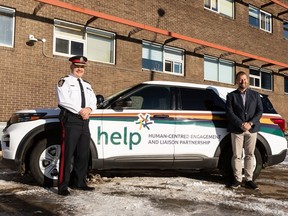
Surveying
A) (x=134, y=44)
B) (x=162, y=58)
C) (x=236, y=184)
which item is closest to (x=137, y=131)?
(x=236, y=184)

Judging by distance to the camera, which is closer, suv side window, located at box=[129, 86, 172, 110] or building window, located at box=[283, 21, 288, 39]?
suv side window, located at box=[129, 86, 172, 110]

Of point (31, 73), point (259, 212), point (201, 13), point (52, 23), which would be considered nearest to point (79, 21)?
point (52, 23)

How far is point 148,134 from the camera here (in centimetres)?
586

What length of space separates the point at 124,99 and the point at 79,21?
23.0 ft

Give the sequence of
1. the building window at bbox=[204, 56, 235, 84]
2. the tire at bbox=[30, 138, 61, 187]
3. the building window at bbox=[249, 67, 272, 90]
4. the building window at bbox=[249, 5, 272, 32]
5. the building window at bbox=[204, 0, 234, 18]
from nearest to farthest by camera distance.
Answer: the tire at bbox=[30, 138, 61, 187], the building window at bbox=[204, 56, 235, 84], the building window at bbox=[204, 0, 234, 18], the building window at bbox=[249, 67, 272, 90], the building window at bbox=[249, 5, 272, 32]

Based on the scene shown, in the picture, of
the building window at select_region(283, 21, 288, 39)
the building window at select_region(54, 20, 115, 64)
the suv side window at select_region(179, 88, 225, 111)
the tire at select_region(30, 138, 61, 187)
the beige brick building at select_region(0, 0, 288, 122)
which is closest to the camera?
the tire at select_region(30, 138, 61, 187)

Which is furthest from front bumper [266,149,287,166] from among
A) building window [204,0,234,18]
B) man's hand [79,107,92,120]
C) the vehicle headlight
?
building window [204,0,234,18]

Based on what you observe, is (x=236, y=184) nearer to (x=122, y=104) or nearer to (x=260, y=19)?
(x=122, y=104)

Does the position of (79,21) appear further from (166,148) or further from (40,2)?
(166,148)

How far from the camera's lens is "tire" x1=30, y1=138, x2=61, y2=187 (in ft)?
18.2

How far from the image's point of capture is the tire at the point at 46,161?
554 cm

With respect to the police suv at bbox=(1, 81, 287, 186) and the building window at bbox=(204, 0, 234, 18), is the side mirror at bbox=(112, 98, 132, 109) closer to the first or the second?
the police suv at bbox=(1, 81, 287, 186)

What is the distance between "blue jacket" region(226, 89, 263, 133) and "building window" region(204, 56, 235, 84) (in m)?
10.3

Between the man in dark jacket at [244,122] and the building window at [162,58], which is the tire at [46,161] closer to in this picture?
the man in dark jacket at [244,122]
